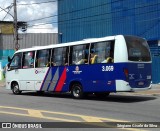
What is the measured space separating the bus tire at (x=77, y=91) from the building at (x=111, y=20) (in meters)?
11.6

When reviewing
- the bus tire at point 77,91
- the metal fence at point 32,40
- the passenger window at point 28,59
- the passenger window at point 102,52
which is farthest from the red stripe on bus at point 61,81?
the metal fence at point 32,40

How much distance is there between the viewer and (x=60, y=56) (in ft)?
64.2

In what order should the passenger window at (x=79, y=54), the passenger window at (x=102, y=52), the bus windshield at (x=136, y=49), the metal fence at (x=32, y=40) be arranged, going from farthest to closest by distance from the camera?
the metal fence at (x=32, y=40)
the passenger window at (x=79, y=54)
the passenger window at (x=102, y=52)
the bus windshield at (x=136, y=49)

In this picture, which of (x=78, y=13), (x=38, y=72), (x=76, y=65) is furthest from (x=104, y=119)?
(x=78, y=13)

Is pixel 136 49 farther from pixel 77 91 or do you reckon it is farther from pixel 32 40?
pixel 32 40

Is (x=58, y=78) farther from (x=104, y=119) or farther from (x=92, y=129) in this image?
(x=92, y=129)

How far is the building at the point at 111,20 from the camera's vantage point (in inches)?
1147

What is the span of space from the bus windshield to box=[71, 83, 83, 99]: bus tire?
127 inches

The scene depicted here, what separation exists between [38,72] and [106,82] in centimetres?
502

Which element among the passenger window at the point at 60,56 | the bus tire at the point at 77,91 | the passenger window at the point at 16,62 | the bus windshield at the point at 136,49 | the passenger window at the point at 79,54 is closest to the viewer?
the bus windshield at the point at 136,49

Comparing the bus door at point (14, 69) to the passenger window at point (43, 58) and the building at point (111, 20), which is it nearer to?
the passenger window at point (43, 58)

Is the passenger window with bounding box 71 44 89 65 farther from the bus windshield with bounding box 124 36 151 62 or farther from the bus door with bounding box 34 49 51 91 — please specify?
the bus windshield with bounding box 124 36 151 62

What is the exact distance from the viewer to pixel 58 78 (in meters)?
19.7

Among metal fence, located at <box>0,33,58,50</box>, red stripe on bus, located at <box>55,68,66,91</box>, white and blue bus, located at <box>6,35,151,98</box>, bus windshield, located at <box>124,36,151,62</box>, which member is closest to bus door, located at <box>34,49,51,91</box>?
white and blue bus, located at <box>6,35,151,98</box>
